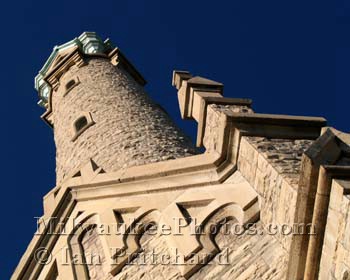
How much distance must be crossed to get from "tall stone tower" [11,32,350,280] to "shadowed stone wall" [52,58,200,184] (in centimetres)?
6

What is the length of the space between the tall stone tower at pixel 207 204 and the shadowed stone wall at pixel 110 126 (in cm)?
6

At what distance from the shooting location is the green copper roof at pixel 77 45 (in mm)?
21578

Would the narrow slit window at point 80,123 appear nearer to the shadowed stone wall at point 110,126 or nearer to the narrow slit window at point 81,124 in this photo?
the narrow slit window at point 81,124

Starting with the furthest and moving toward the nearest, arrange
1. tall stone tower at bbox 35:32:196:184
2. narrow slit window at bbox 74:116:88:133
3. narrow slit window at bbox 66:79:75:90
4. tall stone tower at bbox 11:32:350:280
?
narrow slit window at bbox 66:79:75:90 < narrow slit window at bbox 74:116:88:133 < tall stone tower at bbox 35:32:196:184 < tall stone tower at bbox 11:32:350:280

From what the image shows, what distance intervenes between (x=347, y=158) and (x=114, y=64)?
14.1 metres

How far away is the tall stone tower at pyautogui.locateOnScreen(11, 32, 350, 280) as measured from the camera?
5.12 metres

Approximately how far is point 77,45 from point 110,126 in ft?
30.1

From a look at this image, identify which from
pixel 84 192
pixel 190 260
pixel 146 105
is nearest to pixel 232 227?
pixel 190 260

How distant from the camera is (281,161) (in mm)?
6426

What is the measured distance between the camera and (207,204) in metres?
7.50

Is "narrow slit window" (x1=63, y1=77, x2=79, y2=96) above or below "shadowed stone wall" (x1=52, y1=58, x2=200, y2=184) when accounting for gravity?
above

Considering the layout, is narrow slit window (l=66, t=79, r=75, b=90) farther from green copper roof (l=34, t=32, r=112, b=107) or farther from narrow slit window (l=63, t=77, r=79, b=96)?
green copper roof (l=34, t=32, r=112, b=107)

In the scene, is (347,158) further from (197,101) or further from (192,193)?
(197,101)

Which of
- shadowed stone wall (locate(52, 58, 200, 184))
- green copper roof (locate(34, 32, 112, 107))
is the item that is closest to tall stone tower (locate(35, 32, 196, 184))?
shadowed stone wall (locate(52, 58, 200, 184))
